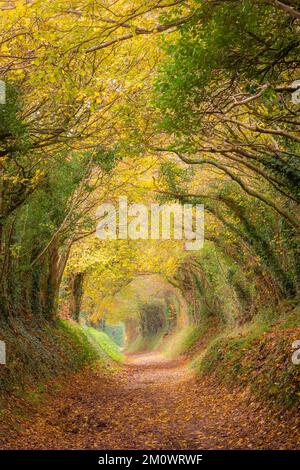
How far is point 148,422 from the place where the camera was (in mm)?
11148

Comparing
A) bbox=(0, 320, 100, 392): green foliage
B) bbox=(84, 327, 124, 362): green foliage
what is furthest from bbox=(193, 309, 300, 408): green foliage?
bbox=(84, 327, 124, 362): green foliage

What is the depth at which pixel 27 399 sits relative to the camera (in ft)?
36.8

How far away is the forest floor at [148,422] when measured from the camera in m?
8.59

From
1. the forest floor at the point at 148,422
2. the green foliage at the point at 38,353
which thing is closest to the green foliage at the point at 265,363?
the forest floor at the point at 148,422

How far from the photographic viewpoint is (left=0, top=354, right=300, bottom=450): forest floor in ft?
28.2

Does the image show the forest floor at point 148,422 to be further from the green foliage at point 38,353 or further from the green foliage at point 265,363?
the green foliage at point 38,353

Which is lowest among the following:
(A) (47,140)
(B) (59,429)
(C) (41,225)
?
(B) (59,429)

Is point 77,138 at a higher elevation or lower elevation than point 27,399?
higher

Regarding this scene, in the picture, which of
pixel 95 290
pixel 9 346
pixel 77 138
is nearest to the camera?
pixel 77 138

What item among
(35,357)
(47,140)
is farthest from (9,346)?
(47,140)

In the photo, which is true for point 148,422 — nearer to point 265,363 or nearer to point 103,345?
point 265,363

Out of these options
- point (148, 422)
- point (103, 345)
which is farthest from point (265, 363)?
point (103, 345)
